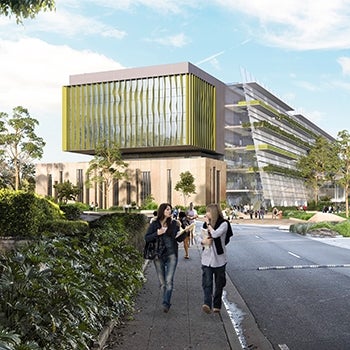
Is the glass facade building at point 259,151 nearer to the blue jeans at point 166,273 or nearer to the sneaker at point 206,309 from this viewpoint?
the blue jeans at point 166,273

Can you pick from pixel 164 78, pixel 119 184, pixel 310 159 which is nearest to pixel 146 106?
pixel 164 78

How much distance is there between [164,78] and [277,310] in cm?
8736

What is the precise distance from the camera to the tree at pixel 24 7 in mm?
12070

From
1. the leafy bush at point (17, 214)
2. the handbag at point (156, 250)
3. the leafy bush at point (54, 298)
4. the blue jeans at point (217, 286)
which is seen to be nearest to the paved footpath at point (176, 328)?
the blue jeans at point (217, 286)

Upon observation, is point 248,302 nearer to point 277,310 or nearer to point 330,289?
point 277,310

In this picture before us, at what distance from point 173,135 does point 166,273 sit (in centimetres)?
8433

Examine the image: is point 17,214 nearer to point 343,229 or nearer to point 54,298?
point 54,298

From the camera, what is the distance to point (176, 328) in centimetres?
823

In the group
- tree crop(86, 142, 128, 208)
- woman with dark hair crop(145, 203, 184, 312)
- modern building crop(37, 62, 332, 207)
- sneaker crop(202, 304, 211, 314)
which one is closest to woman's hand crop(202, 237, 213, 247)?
woman with dark hair crop(145, 203, 184, 312)

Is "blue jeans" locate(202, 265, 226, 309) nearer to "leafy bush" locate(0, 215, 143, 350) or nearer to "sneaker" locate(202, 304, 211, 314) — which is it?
"sneaker" locate(202, 304, 211, 314)

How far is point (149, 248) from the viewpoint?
9797 millimetres

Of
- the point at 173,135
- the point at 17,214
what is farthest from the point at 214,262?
the point at 173,135

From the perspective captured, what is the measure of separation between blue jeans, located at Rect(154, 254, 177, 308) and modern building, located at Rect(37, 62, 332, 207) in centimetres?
7978

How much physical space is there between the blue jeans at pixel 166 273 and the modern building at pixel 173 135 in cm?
7978
